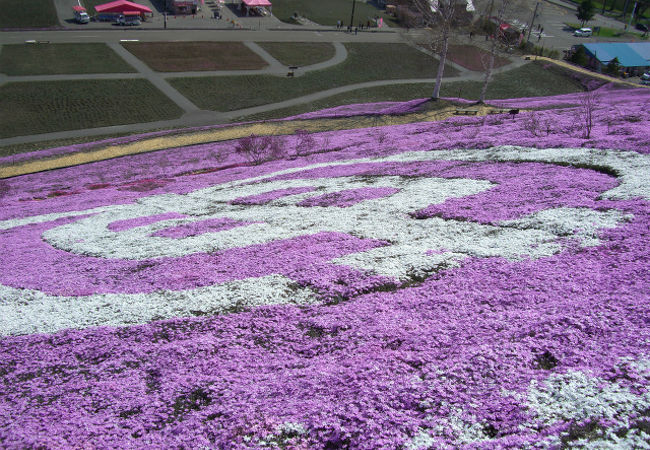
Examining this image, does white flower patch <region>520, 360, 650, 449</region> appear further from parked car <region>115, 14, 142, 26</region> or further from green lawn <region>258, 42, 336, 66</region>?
parked car <region>115, 14, 142, 26</region>

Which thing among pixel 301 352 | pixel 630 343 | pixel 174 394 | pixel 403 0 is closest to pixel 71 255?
pixel 174 394

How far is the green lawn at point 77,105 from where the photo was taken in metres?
48.2

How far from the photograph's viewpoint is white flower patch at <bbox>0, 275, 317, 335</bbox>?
15.5 metres

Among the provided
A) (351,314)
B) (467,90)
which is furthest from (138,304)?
(467,90)

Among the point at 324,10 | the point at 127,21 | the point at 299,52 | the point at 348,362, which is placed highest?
the point at 324,10

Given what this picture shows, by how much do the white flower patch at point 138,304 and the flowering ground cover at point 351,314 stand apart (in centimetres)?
8

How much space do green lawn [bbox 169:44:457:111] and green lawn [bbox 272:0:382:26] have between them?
1775 centimetres

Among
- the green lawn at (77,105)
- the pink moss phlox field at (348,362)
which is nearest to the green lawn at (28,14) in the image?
the green lawn at (77,105)

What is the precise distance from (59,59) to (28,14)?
24.9m

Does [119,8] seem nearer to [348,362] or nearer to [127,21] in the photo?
[127,21]

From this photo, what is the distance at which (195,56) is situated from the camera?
6819 cm

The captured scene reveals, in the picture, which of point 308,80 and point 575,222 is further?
point 308,80

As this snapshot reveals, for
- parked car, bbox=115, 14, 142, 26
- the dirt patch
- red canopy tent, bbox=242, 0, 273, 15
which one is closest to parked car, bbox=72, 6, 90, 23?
parked car, bbox=115, 14, 142, 26

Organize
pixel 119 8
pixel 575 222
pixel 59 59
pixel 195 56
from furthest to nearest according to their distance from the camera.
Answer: pixel 119 8 < pixel 195 56 < pixel 59 59 < pixel 575 222
